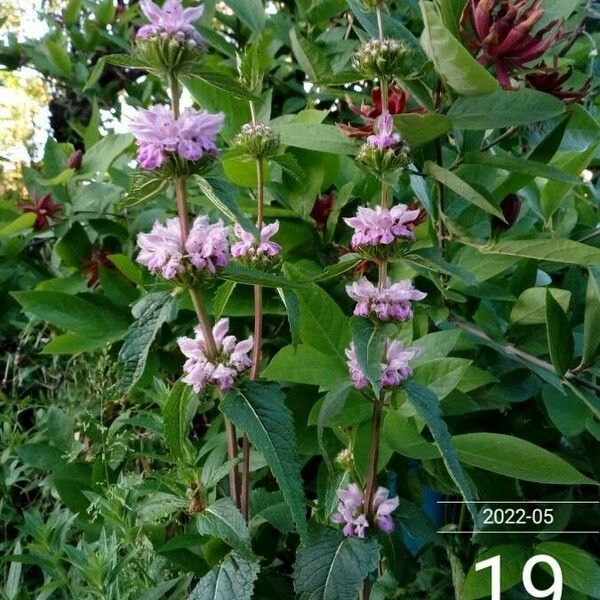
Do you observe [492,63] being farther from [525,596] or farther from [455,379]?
[525,596]

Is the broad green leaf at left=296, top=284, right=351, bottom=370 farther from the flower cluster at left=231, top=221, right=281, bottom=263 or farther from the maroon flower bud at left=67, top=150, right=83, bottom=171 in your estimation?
the maroon flower bud at left=67, top=150, right=83, bottom=171

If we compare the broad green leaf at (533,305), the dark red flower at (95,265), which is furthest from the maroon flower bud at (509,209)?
the dark red flower at (95,265)

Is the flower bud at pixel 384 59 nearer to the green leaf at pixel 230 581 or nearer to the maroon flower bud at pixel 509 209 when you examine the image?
the maroon flower bud at pixel 509 209

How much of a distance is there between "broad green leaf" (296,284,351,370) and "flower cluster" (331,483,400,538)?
88 mm

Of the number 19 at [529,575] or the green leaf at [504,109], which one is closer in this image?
the green leaf at [504,109]

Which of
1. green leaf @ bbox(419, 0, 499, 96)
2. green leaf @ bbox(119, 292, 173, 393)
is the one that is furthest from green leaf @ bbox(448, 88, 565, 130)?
green leaf @ bbox(119, 292, 173, 393)

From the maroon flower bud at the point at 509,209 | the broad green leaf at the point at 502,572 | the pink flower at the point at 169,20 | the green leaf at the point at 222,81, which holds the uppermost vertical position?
the pink flower at the point at 169,20

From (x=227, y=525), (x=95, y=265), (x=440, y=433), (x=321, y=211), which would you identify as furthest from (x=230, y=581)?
(x=95, y=265)

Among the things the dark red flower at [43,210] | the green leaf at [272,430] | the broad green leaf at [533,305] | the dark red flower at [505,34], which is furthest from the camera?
the dark red flower at [43,210]

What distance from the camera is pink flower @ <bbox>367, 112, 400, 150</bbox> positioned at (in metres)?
Answer: 0.46

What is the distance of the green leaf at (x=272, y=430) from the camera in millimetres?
388

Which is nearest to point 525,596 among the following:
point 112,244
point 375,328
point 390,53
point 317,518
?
point 317,518

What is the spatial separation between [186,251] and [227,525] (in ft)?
0.51

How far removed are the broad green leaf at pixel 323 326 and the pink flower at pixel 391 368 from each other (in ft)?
0.16
